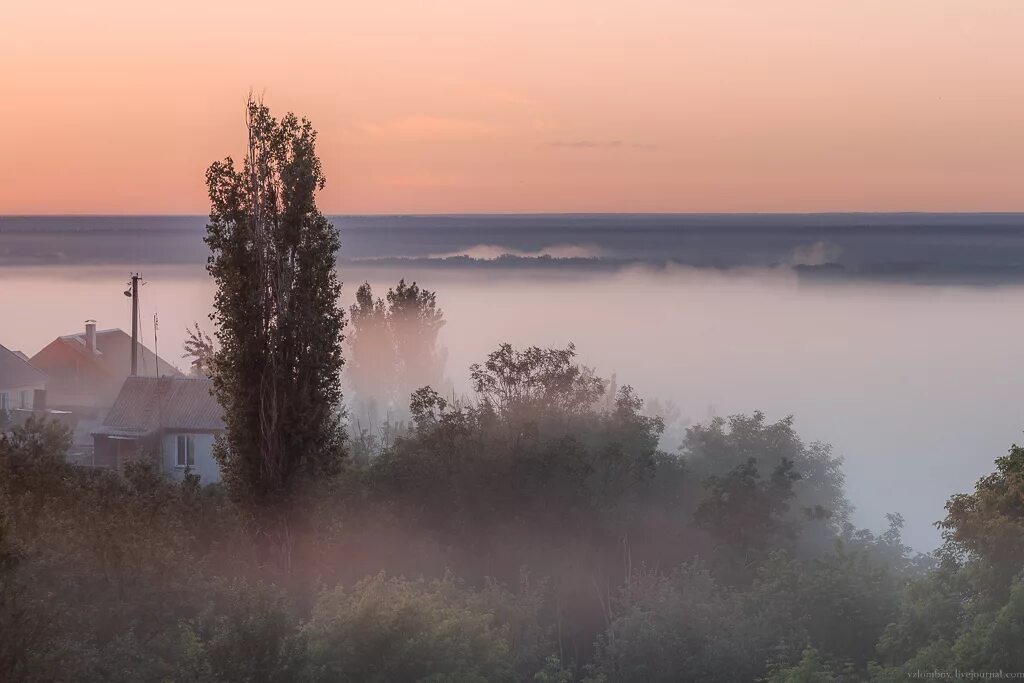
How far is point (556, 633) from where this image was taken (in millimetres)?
35625

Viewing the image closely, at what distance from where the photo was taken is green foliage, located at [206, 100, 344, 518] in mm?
28359

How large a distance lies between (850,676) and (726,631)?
437 centimetres

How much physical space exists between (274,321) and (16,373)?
4217 cm

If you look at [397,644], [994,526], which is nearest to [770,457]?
[994,526]

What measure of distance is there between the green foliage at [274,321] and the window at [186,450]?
21.9 meters

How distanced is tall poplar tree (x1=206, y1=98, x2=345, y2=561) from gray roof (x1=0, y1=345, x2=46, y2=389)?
39.2 m

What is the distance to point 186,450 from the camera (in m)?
51.2

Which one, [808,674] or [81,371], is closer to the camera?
[808,674]

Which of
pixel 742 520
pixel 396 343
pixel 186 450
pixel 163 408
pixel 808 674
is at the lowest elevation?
pixel 186 450

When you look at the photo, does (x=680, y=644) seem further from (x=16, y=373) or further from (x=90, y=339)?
(x=90, y=339)

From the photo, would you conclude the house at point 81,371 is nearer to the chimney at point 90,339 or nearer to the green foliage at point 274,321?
the chimney at point 90,339

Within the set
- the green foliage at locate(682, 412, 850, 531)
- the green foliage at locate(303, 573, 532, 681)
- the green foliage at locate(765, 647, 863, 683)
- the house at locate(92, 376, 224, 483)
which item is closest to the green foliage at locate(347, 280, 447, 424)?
the house at locate(92, 376, 224, 483)

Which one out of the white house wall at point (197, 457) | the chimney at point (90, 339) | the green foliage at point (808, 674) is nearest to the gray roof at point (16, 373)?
the chimney at point (90, 339)

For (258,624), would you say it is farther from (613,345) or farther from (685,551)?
(613,345)
